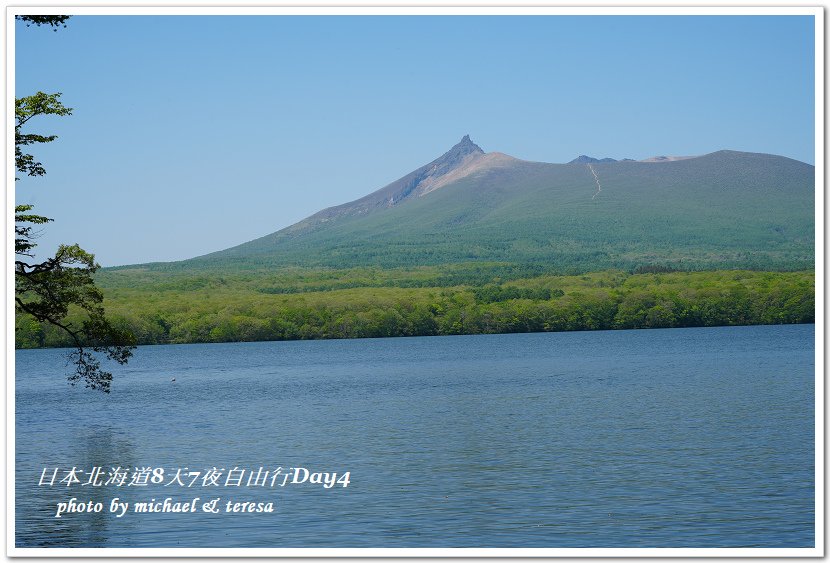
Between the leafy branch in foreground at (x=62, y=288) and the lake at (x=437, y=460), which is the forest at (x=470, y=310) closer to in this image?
the lake at (x=437, y=460)

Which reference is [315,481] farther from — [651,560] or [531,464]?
[651,560]

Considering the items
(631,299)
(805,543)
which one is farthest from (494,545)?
(631,299)

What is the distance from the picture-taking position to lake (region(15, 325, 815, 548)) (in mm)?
14453

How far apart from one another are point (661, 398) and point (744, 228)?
498ft

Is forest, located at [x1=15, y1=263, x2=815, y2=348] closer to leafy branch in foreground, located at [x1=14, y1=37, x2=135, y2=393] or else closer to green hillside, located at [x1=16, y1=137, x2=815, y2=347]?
green hillside, located at [x1=16, y1=137, x2=815, y2=347]

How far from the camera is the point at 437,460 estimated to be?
70.7 ft

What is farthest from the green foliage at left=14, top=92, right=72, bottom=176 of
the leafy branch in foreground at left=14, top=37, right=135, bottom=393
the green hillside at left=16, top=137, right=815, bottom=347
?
the green hillside at left=16, top=137, right=815, bottom=347

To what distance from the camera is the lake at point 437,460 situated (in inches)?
569

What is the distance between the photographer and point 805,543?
43.6 feet

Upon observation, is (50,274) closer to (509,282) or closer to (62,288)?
(62,288)

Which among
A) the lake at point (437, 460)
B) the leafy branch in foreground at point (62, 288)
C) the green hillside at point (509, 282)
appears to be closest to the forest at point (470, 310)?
the green hillside at point (509, 282)

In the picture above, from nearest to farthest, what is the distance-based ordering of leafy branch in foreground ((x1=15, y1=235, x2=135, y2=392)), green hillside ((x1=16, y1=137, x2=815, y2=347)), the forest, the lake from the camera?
the lake → leafy branch in foreground ((x1=15, y1=235, x2=135, y2=392)) → the forest → green hillside ((x1=16, y1=137, x2=815, y2=347))

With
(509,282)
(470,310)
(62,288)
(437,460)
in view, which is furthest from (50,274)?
(509,282)

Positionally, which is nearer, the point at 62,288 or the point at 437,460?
the point at 62,288
